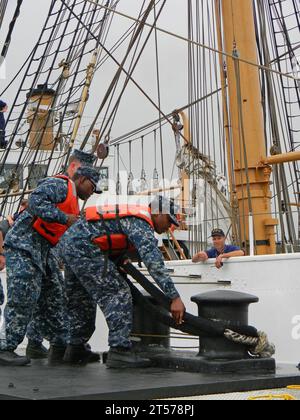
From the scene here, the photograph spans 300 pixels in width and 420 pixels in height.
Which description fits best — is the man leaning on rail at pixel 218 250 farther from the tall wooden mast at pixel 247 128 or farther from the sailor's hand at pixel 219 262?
the tall wooden mast at pixel 247 128

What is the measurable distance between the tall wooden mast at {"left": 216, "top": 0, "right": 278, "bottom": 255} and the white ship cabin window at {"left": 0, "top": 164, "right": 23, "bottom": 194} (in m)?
3.84

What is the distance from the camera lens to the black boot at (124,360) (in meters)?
4.87

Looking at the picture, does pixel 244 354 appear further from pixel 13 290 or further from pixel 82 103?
pixel 82 103

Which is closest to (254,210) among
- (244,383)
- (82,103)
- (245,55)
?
(245,55)

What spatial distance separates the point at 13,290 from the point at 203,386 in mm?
1979

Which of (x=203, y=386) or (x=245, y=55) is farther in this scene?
(x=245, y=55)

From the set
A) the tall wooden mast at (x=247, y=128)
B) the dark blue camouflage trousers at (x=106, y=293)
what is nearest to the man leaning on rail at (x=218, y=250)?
the tall wooden mast at (x=247, y=128)

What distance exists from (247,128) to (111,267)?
462cm

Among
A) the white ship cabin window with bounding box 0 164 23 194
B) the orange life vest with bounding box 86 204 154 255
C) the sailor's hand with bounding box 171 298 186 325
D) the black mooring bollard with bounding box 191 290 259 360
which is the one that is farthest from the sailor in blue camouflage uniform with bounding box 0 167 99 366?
the white ship cabin window with bounding box 0 164 23 194

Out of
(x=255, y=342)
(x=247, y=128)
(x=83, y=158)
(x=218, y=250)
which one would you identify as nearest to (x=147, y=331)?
(x=255, y=342)

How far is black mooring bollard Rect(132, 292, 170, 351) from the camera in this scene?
5.29 meters

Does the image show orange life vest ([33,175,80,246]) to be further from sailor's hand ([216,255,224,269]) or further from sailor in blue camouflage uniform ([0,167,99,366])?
sailor's hand ([216,255,224,269])

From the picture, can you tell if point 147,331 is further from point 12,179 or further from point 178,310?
point 12,179

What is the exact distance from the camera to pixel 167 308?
16.3 feet
